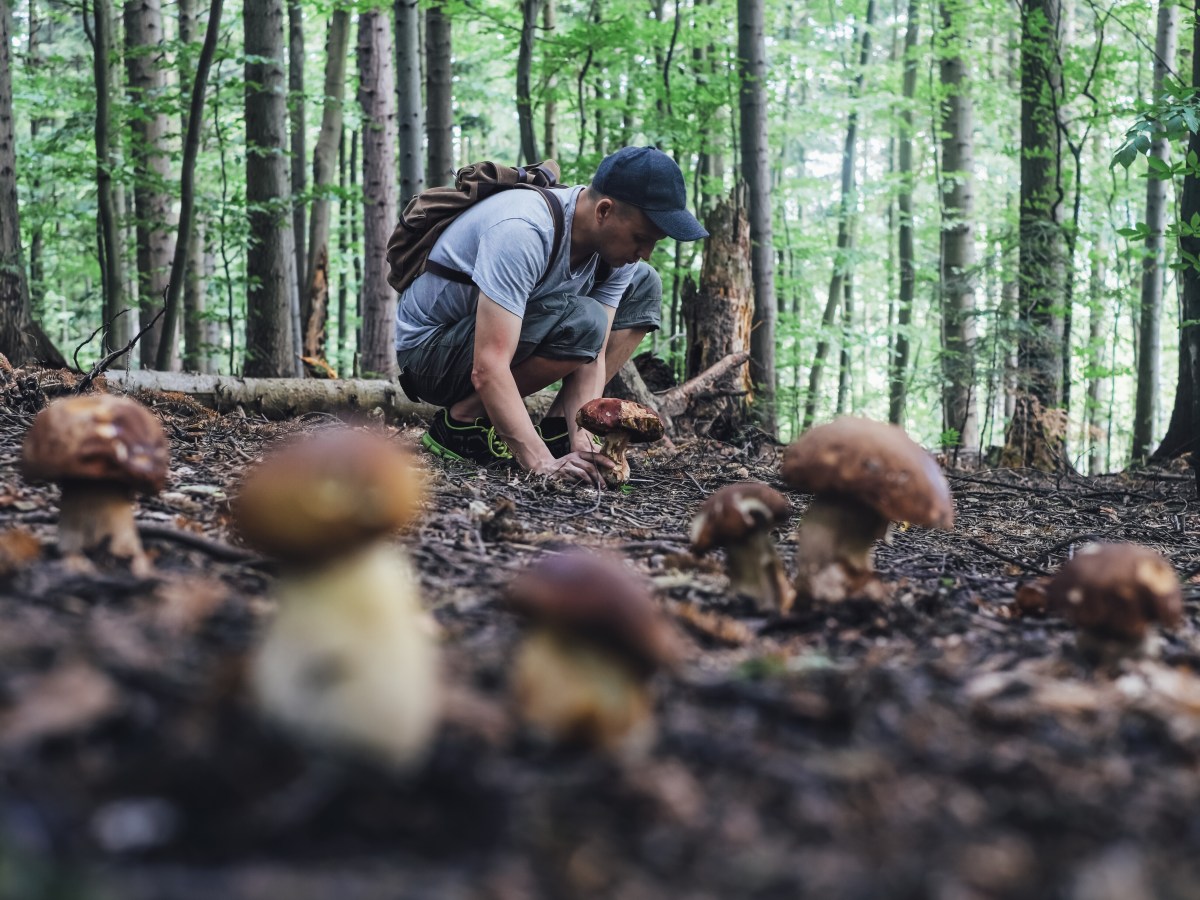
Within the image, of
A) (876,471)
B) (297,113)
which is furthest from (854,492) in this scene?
(297,113)

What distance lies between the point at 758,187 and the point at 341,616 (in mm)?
9197

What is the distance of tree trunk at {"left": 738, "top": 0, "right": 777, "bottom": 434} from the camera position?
962 centimetres

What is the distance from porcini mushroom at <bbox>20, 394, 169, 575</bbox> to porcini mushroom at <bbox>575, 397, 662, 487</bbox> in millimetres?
2985

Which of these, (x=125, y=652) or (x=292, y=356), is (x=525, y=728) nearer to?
(x=125, y=652)

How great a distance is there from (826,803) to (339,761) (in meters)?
0.77

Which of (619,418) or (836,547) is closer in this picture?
(836,547)

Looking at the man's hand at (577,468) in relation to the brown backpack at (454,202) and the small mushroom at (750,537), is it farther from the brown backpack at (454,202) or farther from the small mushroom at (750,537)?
the small mushroom at (750,537)

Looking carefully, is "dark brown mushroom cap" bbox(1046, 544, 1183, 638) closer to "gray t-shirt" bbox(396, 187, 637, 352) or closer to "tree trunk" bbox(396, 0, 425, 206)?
"gray t-shirt" bbox(396, 187, 637, 352)

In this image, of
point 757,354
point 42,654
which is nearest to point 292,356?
point 757,354

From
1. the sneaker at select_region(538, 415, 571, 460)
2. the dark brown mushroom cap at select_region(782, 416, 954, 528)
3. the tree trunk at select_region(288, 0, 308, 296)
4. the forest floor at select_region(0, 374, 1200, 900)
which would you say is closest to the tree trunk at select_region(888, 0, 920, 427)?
the tree trunk at select_region(288, 0, 308, 296)

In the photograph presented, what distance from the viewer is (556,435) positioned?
252 inches

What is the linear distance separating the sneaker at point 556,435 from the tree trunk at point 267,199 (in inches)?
193

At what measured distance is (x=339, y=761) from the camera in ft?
4.55

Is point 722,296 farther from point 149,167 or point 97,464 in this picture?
point 97,464
